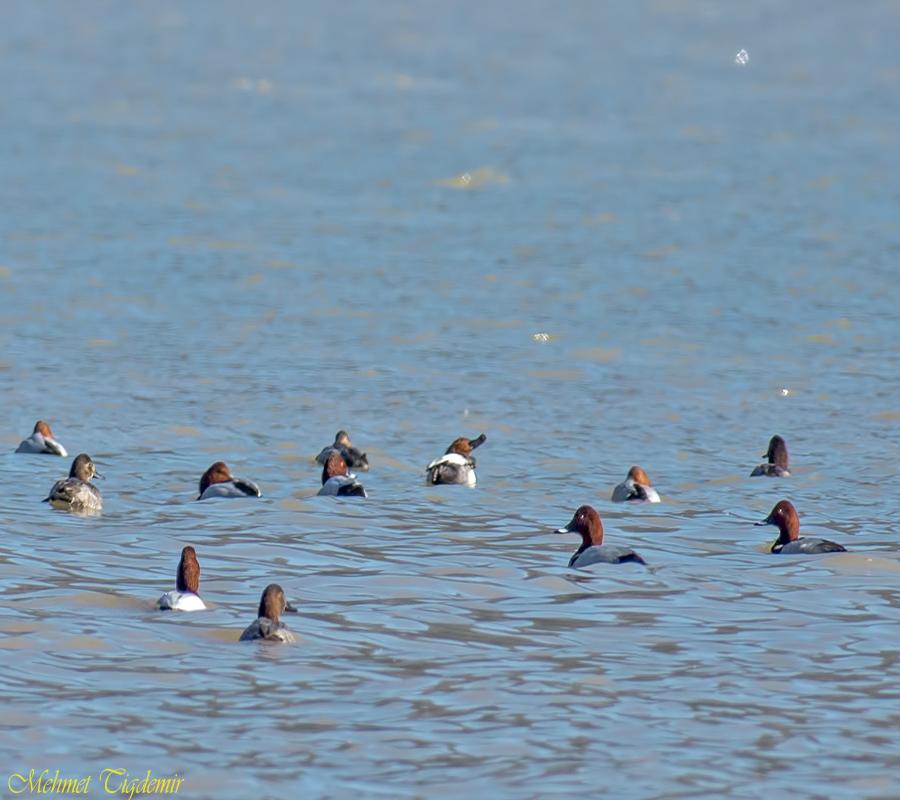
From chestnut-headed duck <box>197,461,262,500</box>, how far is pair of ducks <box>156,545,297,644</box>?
3.44 metres

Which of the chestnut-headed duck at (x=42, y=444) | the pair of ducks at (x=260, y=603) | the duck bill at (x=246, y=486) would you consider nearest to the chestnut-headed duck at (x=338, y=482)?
the duck bill at (x=246, y=486)

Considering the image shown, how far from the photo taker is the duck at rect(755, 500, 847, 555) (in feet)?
49.7

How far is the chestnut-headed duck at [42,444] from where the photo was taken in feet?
62.9

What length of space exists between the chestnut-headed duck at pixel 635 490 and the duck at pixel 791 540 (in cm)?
163

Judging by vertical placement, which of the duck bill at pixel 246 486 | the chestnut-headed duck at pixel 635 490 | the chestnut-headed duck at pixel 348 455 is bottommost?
the duck bill at pixel 246 486

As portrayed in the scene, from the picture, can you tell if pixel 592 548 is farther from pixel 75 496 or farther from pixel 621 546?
pixel 75 496

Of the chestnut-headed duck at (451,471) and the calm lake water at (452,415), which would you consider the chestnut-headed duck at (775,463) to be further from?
the chestnut-headed duck at (451,471)

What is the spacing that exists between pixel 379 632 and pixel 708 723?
9.47 feet

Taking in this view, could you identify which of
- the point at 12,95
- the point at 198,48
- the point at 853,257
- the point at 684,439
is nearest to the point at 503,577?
the point at 684,439

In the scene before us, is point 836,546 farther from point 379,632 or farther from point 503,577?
point 379,632

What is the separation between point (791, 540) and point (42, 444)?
8.70 meters

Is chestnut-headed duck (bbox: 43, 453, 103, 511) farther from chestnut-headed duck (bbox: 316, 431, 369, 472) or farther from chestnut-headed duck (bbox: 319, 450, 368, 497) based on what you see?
chestnut-headed duck (bbox: 316, 431, 369, 472)

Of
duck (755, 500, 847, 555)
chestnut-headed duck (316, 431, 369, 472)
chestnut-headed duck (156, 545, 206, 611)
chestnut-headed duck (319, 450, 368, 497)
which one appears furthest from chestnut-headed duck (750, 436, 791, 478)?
chestnut-headed duck (156, 545, 206, 611)

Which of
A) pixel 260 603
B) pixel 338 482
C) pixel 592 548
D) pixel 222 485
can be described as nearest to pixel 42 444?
pixel 222 485
